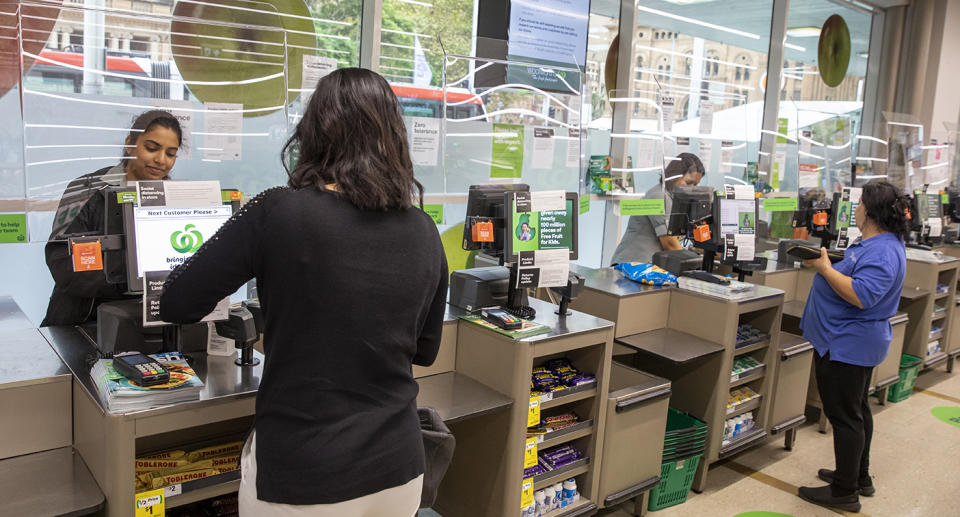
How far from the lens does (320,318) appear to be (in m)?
1.41

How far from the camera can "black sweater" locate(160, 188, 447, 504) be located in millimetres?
1394

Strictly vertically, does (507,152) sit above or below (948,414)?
above

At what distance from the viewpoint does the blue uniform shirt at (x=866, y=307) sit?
3.26m

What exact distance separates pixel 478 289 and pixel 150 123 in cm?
141

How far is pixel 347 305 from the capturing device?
1409 millimetres

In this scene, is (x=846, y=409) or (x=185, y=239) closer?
(x=185, y=239)

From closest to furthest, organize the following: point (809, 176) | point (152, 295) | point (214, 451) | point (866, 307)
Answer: point (152, 295) < point (214, 451) < point (866, 307) < point (809, 176)

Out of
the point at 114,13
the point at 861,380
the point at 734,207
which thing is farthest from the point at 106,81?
the point at 861,380

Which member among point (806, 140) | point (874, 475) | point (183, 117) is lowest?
point (874, 475)

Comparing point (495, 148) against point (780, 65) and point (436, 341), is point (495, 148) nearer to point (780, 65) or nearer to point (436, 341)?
point (436, 341)

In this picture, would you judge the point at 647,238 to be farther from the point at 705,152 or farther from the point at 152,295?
the point at 152,295

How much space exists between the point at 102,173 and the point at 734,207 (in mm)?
2990

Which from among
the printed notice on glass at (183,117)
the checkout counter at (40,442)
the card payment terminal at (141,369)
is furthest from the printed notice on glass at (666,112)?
the checkout counter at (40,442)

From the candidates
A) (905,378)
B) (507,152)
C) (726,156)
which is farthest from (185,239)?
(905,378)
